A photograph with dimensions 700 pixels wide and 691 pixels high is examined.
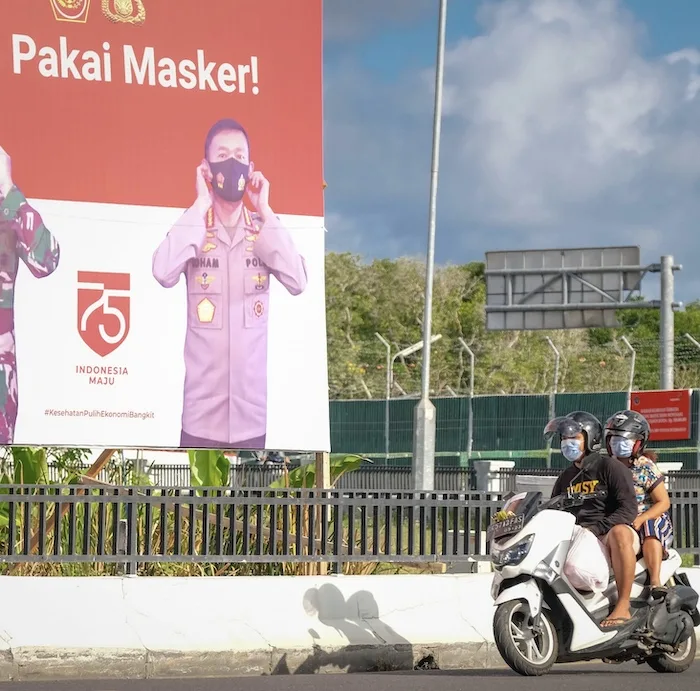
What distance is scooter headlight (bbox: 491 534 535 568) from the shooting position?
8.70 meters

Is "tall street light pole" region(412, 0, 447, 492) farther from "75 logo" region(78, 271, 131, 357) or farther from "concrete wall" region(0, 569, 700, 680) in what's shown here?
"concrete wall" region(0, 569, 700, 680)

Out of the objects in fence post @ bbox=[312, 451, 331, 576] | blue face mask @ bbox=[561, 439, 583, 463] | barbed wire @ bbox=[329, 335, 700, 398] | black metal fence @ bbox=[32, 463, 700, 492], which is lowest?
black metal fence @ bbox=[32, 463, 700, 492]

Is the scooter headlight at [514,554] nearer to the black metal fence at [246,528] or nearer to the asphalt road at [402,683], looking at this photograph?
the asphalt road at [402,683]

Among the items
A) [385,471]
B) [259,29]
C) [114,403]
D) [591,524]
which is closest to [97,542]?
[114,403]

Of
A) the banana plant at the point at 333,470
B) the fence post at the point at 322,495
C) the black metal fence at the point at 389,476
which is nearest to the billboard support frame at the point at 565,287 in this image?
the black metal fence at the point at 389,476

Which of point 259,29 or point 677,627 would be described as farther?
point 259,29

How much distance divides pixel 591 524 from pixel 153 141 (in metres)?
4.99

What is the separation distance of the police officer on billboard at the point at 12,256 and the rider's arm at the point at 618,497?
4737mm

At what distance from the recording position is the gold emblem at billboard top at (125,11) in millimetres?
11859

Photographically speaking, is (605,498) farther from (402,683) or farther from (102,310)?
(102,310)

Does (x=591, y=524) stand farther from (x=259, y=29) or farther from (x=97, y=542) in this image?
(x=259, y=29)

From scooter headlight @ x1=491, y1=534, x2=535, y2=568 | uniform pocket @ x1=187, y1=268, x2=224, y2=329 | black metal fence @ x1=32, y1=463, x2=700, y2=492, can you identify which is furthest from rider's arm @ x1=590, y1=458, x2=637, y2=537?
black metal fence @ x1=32, y1=463, x2=700, y2=492

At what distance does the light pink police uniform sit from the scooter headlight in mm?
3643

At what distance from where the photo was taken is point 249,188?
40.1 ft
